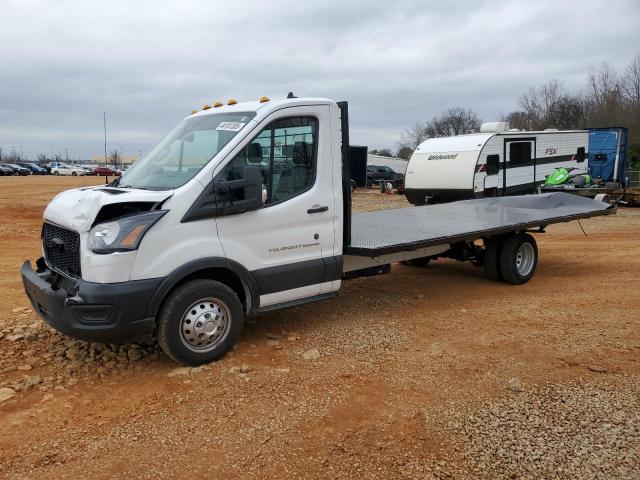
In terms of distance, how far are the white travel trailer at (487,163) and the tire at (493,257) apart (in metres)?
8.38

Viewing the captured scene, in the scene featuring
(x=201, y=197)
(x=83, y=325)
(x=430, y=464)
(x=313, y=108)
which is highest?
(x=313, y=108)

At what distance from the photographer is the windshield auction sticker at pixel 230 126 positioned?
203 inches

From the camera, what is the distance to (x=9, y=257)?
1110 centimetres

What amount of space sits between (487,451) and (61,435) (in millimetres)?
2844

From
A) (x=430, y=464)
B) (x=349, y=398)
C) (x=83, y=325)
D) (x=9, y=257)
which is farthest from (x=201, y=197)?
(x=9, y=257)

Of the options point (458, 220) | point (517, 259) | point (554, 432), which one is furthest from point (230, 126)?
point (517, 259)

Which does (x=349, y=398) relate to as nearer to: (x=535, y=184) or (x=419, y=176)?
(x=419, y=176)

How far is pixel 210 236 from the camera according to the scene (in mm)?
4852

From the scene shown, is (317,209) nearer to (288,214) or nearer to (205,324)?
(288,214)

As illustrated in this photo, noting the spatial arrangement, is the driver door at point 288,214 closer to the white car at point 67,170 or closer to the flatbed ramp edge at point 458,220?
the flatbed ramp edge at point 458,220

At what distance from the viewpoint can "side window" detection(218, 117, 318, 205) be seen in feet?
16.7

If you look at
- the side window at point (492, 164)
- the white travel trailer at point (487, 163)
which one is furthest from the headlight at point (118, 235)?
the side window at point (492, 164)

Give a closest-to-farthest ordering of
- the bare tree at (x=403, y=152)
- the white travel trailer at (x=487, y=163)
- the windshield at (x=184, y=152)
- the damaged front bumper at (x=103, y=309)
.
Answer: the damaged front bumper at (x=103, y=309) < the windshield at (x=184, y=152) < the white travel trailer at (x=487, y=163) < the bare tree at (x=403, y=152)

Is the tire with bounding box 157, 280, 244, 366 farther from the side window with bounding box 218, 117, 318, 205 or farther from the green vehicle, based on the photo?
the green vehicle
